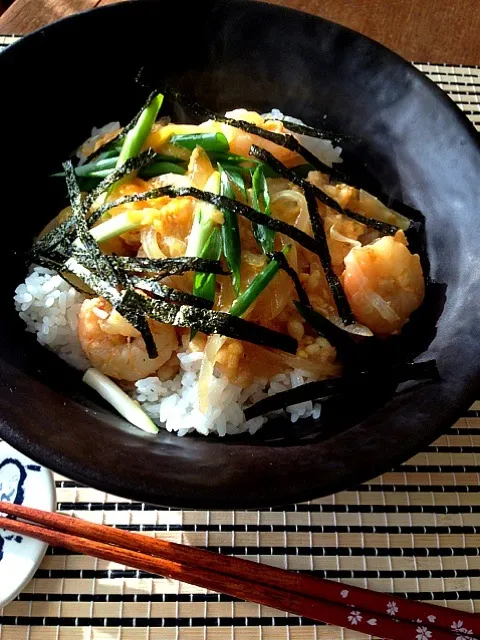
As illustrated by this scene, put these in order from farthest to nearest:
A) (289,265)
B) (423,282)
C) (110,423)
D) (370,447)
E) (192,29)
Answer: (192,29)
(423,282)
(289,265)
(110,423)
(370,447)

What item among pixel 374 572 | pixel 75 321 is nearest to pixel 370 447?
pixel 374 572

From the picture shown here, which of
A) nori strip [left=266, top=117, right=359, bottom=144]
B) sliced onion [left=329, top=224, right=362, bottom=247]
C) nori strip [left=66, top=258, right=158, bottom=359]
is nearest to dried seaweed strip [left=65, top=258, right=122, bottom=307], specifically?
nori strip [left=66, top=258, right=158, bottom=359]

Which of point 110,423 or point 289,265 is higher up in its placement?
point 289,265

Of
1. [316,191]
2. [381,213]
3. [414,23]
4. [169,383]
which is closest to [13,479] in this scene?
[169,383]

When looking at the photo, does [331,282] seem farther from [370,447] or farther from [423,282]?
[370,447]

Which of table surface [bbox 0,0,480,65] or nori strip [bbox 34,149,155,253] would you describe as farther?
table surface [bbox 0,0,480,65]

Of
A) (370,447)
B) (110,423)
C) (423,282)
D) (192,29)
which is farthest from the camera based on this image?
(192,29)

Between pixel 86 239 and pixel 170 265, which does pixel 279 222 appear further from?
pixel 86 239

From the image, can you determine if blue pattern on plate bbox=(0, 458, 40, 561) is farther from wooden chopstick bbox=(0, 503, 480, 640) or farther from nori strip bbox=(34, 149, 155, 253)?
nori strip bbox=(34, 149, 155, 253)
